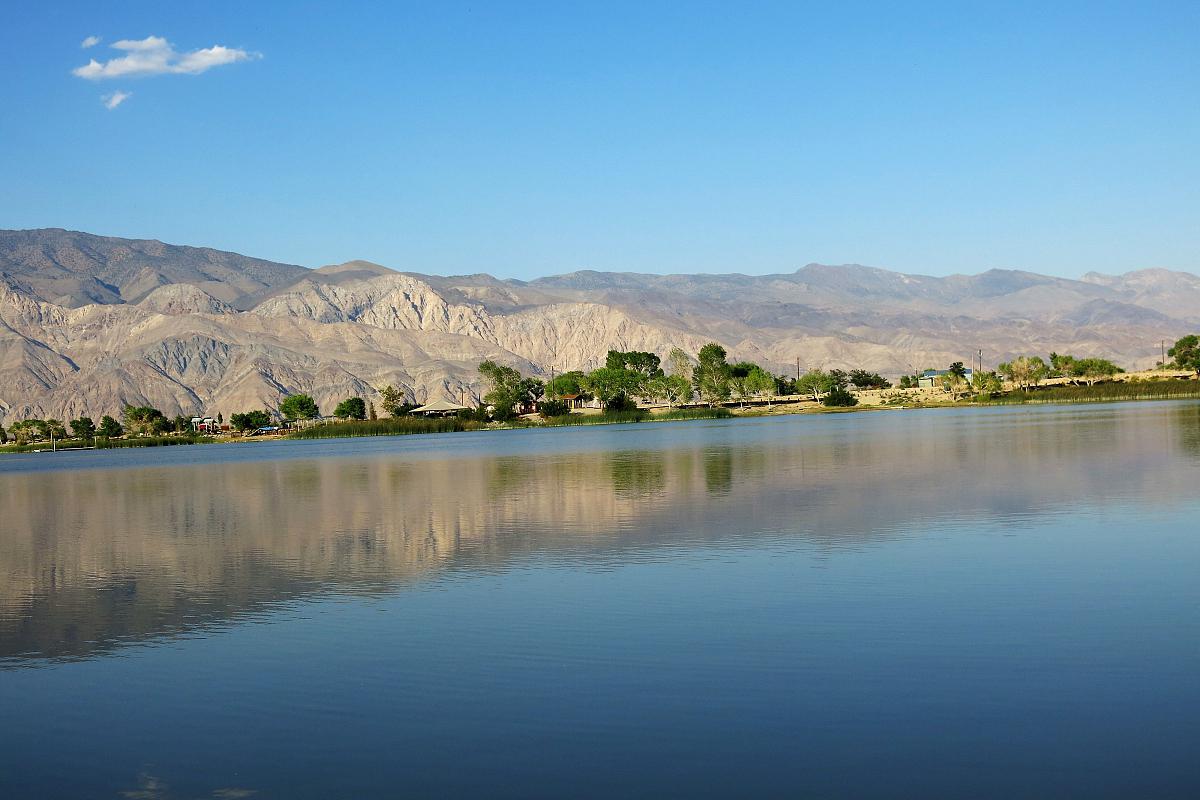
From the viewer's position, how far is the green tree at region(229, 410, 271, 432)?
609 feet

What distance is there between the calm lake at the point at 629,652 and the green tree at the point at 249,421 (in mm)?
158706

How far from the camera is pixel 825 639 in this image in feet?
50.0

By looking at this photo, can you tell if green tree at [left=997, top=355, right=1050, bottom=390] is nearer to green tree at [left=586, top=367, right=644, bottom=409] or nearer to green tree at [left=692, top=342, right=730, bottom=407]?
green tree at [left=692, top=342, right=730, bottom=407]

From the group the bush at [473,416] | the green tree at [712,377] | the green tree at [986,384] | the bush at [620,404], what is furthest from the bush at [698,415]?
the green tree at [986,384]

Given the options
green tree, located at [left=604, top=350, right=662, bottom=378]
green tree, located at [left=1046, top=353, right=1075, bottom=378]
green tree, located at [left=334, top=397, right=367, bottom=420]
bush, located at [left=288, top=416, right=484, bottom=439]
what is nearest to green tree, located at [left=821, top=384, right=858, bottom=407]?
green tree, located at [left=604, top=350, right=662, bottom=378]

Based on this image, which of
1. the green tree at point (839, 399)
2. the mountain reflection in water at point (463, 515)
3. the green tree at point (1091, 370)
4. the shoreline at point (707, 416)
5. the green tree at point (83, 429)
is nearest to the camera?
the mountain reflection in water at point (463, 515)

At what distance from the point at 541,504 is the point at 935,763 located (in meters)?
25.6

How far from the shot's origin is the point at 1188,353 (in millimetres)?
167750

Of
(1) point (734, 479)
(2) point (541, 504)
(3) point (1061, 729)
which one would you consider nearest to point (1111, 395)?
(1) point (734, 479)

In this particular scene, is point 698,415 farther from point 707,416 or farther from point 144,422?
point 144,422

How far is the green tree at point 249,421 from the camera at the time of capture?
186m

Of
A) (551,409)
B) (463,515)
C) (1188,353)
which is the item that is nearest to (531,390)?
(551,409)

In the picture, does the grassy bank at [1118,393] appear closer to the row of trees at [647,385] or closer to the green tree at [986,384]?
the green tree at [986,384]

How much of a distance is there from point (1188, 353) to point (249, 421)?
14779 cm
